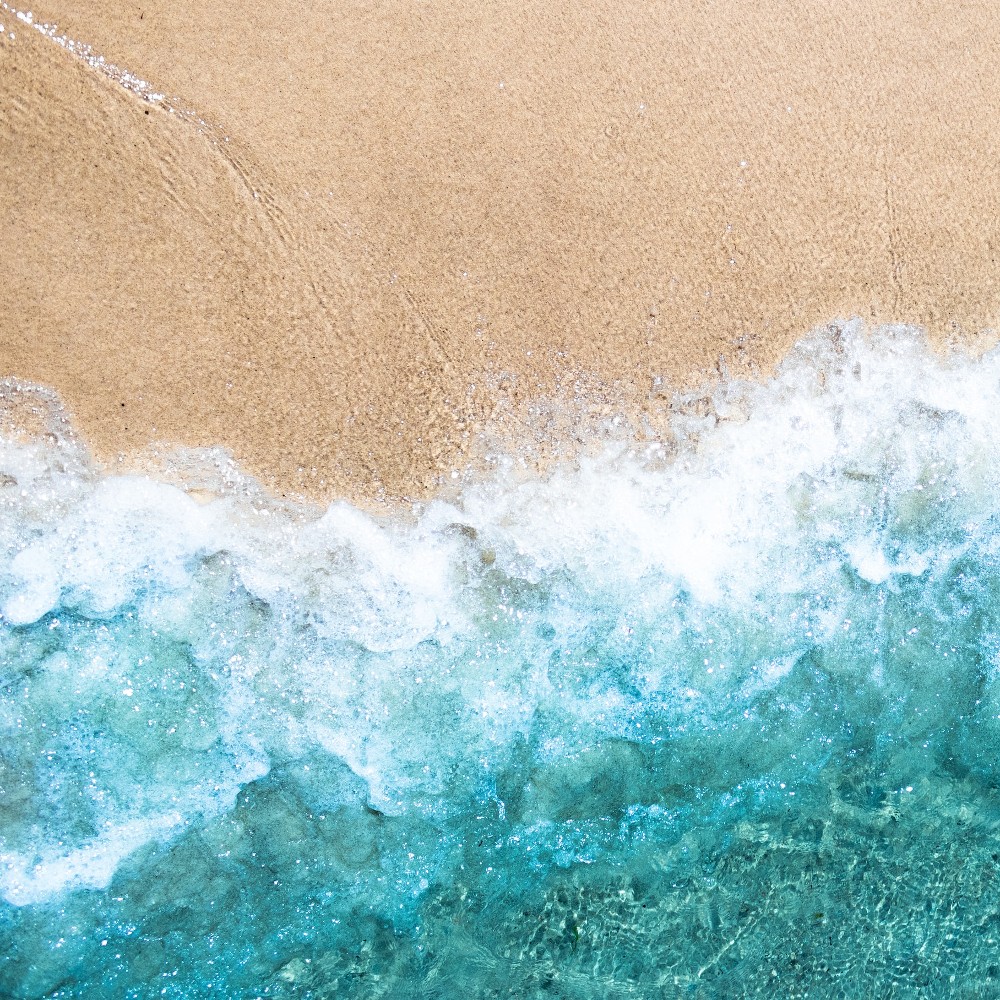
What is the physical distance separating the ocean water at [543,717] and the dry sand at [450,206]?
0.32 metres

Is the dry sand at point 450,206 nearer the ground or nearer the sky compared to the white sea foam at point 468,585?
nearer the sky

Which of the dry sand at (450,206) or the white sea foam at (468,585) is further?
the white sea foam at (468,585)

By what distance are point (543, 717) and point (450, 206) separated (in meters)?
2.35

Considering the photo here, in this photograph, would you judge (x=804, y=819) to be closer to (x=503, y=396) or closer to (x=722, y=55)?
(x=503, y=396)

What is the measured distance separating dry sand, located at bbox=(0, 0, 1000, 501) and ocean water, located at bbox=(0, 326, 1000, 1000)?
321 millimetres

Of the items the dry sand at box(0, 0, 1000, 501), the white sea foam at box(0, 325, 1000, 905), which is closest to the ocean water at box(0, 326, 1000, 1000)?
the white sea foam at box(0, 325, 1000, 905)

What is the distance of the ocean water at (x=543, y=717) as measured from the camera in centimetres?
356

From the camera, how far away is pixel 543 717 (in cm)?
378

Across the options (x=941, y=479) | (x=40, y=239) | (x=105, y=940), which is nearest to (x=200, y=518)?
(x=40, y=239)

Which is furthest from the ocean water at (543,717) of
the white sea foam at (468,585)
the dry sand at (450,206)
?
the dry sand at (450,206)

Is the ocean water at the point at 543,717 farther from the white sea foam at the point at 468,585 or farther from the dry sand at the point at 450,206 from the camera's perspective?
the dry sand at the point at 450,206

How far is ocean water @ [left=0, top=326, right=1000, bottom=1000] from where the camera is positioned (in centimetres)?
356

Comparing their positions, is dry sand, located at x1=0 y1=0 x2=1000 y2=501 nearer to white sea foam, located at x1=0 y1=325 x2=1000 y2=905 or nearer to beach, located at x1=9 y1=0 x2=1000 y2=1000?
beach, located at x1=9 y1=0 x2=1000 y2=1000

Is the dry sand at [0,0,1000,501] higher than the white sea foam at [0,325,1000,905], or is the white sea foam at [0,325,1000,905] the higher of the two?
the dry sand at [0,0,1000,501]
